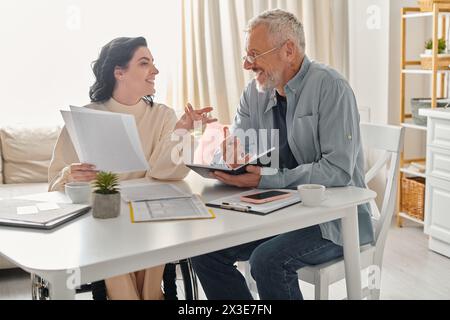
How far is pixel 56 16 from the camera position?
12.4 feet

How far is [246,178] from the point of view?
6.57 ft

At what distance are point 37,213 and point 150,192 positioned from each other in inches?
15.5

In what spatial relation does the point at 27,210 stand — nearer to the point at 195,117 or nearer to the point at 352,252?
the point at 195,117

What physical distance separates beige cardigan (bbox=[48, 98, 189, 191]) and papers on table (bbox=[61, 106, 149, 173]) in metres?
0.12

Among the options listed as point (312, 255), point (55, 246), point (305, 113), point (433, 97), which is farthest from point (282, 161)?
point (433, 97)

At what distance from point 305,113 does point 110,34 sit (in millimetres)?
2070

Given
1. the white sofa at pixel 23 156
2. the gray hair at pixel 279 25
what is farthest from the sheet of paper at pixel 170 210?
the white sofa at pixel 23 156

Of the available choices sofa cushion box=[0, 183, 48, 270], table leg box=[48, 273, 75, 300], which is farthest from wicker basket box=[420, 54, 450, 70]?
table leg box=[48, 273, 75, 300]

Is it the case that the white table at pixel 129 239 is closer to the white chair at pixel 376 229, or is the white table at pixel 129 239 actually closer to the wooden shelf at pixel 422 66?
the white chair at pixel 376 229

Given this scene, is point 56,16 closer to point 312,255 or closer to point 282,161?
point 282,161

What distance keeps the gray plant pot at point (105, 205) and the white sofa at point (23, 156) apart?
2023 mm

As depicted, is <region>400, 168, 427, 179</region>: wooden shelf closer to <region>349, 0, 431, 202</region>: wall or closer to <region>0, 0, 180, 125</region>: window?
<region>349, 0, 431, 202</region>: wall

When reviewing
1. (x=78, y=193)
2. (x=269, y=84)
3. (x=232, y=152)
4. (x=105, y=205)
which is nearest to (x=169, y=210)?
(x=105, y=205)

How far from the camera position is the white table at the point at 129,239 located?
4.29ft
